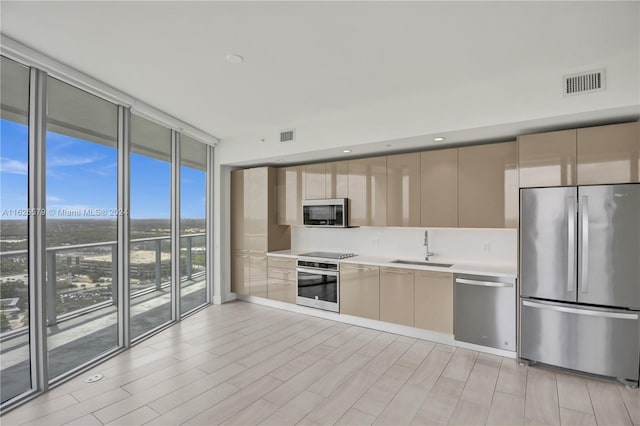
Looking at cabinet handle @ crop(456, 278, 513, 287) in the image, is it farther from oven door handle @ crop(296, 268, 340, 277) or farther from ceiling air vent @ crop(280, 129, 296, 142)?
ceiling air vent @ crop(280, 129, 296, 142)

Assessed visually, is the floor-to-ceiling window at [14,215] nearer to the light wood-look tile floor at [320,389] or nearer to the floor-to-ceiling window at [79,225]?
the floor-to-ceiling window at [79,225]

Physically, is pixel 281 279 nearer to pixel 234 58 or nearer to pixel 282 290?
pixel 282 290

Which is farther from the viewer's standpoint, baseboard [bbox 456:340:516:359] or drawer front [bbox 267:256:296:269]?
drawer front [bbox 267:256:296:269]

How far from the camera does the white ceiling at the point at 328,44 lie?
199cm

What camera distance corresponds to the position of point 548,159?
3055 millimetres

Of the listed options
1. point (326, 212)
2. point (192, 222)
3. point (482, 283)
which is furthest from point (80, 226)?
point (482, 283)

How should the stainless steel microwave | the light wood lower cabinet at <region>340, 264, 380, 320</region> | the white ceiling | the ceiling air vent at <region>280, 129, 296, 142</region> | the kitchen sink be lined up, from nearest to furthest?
the white ceiling < the kitchen sink < the light wood lower cabinet at <region>340, 264, 380, 320</region> < the ceiling air vent at <region>280, 129, 296, 142</region> < the stainless steel microwave

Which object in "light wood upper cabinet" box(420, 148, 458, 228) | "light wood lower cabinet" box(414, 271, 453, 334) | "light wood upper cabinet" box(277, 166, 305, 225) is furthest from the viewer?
"light wood upper cabinet" box(277, 166, 305, 225)

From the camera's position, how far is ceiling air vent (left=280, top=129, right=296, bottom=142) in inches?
173

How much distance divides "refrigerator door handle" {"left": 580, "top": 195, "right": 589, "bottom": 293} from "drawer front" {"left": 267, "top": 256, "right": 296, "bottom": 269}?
135 inches

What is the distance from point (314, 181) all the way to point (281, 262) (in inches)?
54.5

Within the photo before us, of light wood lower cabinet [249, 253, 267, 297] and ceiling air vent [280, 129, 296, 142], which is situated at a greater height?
ceiling air vent [280, 129, 296, 142]

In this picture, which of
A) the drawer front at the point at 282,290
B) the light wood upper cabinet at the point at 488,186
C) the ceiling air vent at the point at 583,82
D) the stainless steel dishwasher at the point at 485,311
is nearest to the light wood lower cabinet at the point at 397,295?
the stainless steel dishwasher at the point at 485,311

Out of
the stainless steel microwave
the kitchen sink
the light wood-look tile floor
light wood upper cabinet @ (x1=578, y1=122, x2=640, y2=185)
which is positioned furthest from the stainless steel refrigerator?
the stainless steel microwave
